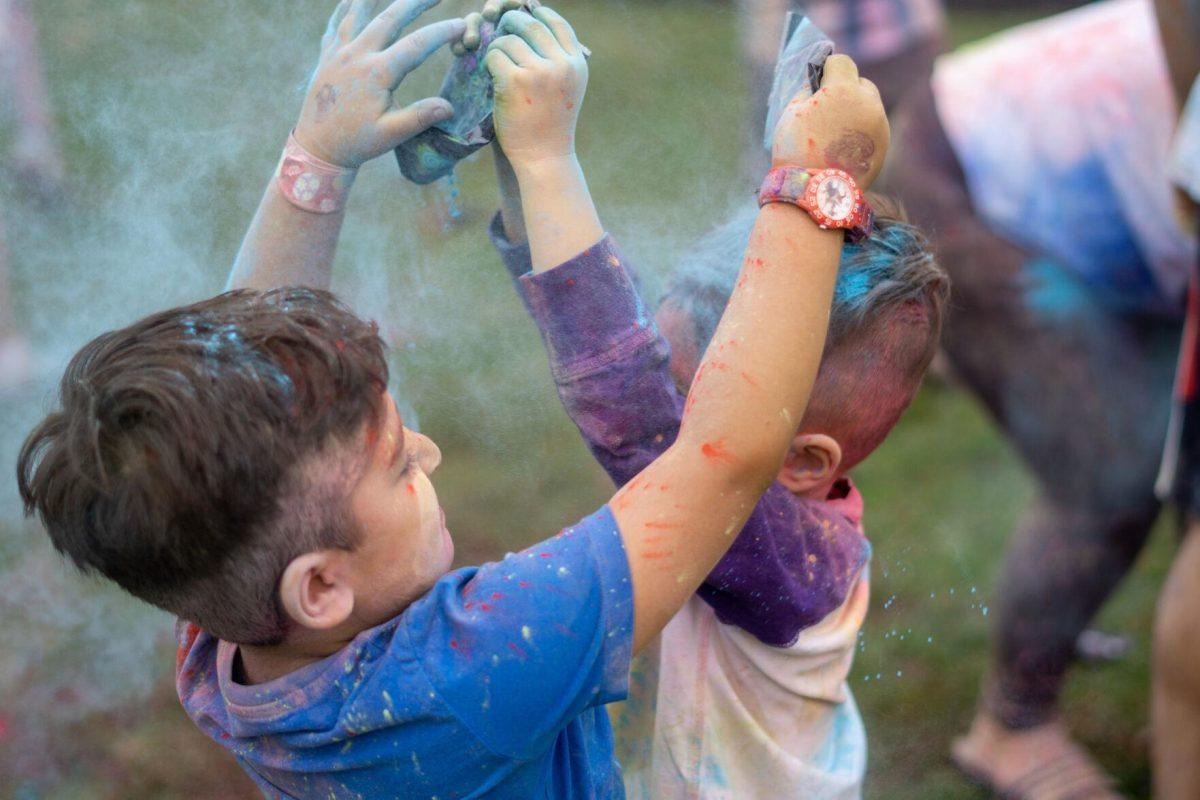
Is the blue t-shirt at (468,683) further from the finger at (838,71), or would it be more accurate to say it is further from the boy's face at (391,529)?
Answer: the finger at (838,71)

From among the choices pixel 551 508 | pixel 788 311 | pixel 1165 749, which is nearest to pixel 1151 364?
pixel 1165 749

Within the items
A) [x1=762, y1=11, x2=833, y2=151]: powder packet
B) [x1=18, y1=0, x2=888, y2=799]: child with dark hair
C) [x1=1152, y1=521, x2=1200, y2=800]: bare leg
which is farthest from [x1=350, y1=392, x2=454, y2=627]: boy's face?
[x1=1152, y1=521, x2=1200, y2=800]: bare leg

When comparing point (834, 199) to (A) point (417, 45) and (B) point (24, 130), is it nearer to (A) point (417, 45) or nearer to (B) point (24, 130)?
(A) point (417, 45)

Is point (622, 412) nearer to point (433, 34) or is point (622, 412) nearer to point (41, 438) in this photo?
point (433, 34)

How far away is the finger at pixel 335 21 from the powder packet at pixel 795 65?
504 millimetres

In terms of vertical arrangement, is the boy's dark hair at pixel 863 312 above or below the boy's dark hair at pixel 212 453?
below

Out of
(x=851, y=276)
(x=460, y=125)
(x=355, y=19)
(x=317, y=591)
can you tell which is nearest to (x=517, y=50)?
(x=460, y=125)

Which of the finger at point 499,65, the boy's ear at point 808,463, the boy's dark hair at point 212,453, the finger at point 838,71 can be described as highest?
the finger at point 499,65

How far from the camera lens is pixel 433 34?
4.44 feet

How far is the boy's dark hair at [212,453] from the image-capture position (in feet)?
3.65

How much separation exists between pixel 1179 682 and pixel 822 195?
1.61 m

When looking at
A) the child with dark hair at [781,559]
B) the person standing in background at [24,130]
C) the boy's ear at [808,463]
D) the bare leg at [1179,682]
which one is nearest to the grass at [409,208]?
the person standing in background at [24,130]

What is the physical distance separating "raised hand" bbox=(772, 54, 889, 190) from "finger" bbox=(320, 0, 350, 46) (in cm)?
54

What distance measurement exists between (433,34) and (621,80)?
0.32m
